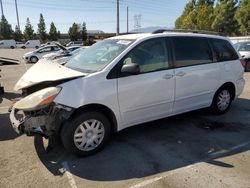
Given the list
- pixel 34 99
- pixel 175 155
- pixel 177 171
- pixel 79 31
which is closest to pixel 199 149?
pixel 175 155

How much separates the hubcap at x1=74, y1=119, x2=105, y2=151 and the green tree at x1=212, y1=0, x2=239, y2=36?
41813 millimetres

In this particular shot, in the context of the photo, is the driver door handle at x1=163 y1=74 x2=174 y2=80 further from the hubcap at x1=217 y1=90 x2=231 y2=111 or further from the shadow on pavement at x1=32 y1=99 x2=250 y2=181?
the hubcap at x1=217 y1=90 x2=231 y2=111

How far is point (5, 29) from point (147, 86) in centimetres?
8079

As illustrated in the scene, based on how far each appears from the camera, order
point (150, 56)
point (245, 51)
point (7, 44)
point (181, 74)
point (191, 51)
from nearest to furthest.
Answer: point (150, 56), point (181, 74), point (191, 51), point (245, 51), point (7, 44)

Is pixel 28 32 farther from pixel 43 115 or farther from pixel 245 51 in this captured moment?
pixel 43 115

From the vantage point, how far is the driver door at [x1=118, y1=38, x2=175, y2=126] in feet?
12.9

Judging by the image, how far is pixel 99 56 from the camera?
430 centimetres

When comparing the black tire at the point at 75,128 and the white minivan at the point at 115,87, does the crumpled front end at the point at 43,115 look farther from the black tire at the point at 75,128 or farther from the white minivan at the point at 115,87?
the black tire at the point at 75,128

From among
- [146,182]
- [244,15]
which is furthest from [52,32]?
[146,182]

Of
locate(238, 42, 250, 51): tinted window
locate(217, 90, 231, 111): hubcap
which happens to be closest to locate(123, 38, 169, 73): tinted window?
locate(217, 90, 231, 111): hubcap

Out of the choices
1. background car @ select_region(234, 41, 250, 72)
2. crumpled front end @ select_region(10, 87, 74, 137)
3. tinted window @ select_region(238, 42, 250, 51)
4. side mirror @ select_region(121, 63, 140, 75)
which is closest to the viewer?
crumpled front end @ select_region(10, 87, 74, 137)

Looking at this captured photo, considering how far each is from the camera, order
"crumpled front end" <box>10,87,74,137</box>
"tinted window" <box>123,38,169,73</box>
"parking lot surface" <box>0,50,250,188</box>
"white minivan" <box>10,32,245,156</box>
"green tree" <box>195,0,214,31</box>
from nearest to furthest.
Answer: "parking lot surface" <box>0,50,250,188</box>, "crumpled front end" <box>10,87,74,137</box>, "white minivan" <box>10,32,245,156</box>, "tinted window" <box>123,38,169,73</box>, "green tree" <box>195,0,214,31</box>

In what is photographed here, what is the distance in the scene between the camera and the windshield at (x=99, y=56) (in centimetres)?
397

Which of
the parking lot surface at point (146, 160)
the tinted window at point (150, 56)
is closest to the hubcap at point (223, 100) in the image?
the parking lot surface at point (146, 160)
